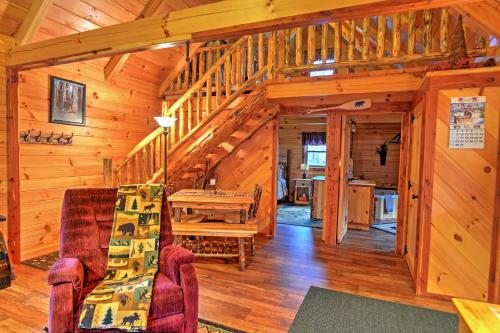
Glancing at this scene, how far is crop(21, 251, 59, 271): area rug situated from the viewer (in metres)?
3.35

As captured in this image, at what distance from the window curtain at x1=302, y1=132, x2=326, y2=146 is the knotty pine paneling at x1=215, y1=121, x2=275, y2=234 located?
394cm

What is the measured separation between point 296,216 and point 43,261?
4562mm

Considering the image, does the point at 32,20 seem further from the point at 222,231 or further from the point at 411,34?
the point at 411,34

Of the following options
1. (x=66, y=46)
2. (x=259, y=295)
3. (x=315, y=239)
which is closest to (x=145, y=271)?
(x=259, y=295)

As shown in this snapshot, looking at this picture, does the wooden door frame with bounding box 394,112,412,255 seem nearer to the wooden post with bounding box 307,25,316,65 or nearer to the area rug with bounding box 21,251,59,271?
the wooden post with bounding box 307,25,316,65

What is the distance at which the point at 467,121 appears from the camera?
2.65 m

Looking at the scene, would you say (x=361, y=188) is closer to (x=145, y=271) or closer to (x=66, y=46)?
(x=145, y=271)

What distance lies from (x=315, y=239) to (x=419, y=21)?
3355mm

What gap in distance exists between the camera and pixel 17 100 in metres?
3.33

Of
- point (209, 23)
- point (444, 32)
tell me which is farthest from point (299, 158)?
point (209, 23)

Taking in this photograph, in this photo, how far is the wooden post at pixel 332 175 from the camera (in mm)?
4391

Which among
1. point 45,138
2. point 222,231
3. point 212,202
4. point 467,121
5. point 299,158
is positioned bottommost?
point 222,231

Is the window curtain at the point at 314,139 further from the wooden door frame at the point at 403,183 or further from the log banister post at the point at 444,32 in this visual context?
the log banister post at the point at 444,32

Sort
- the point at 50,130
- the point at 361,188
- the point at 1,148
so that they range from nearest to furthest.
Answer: the point at 1,148, the point at 50,130, the point at 361,188
